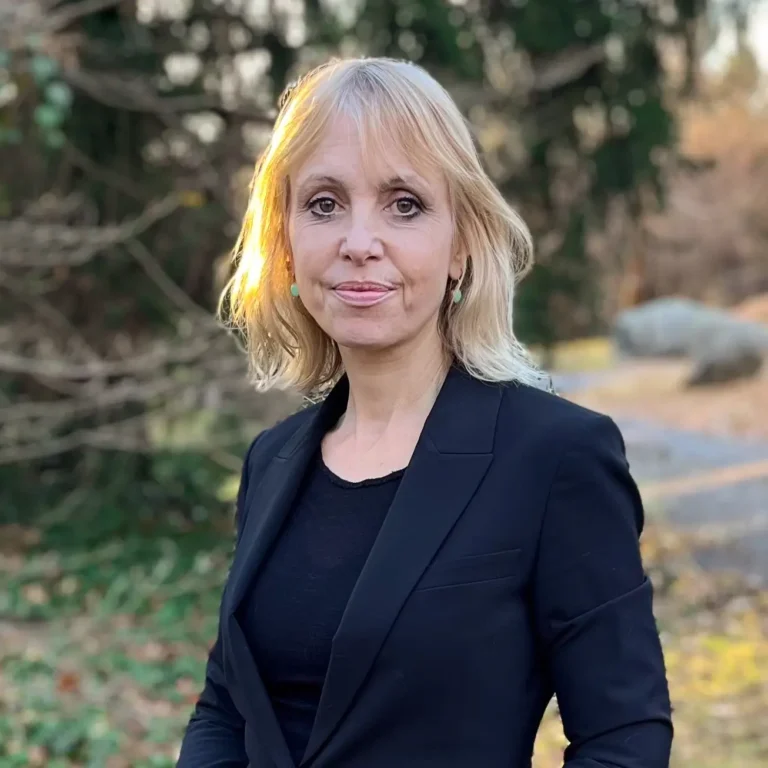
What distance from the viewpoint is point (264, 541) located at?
5.14 feet

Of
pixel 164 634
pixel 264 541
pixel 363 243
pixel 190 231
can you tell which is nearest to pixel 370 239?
pixel 363 243

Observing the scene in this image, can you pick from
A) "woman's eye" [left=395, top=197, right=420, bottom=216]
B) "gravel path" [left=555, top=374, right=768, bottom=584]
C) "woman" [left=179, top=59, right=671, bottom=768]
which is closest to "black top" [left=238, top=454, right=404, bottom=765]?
"woman" [left=179, top=59, right=671, bottom=768]

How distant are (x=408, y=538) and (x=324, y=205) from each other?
515 millimetres

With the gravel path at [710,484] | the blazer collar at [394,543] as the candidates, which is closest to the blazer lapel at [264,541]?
the blazer collar at [394,543]

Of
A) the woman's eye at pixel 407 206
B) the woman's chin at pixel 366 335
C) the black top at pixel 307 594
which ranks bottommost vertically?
the black top at pixel 307 594

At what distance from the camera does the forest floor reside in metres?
3.87

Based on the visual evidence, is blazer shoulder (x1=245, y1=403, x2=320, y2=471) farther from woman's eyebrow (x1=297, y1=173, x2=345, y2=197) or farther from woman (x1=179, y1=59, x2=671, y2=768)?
woman's eyebrow (x1=297, y1=173, x2=345, y2=197)

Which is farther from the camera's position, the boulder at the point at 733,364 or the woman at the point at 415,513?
the boulder at the point at 733,364

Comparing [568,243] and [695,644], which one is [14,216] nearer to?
[568,243]

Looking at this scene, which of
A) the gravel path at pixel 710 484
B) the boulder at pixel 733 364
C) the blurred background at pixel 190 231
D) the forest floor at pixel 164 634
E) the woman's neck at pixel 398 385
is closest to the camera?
the woman's neck at pixel 398 385

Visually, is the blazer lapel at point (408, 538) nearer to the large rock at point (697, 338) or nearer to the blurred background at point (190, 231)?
the blurred background at point (190, 231)

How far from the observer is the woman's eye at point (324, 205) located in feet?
4.89

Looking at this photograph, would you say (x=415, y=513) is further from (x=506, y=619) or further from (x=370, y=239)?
(x=370, y=239)

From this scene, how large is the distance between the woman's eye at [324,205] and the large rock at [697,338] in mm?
10576
